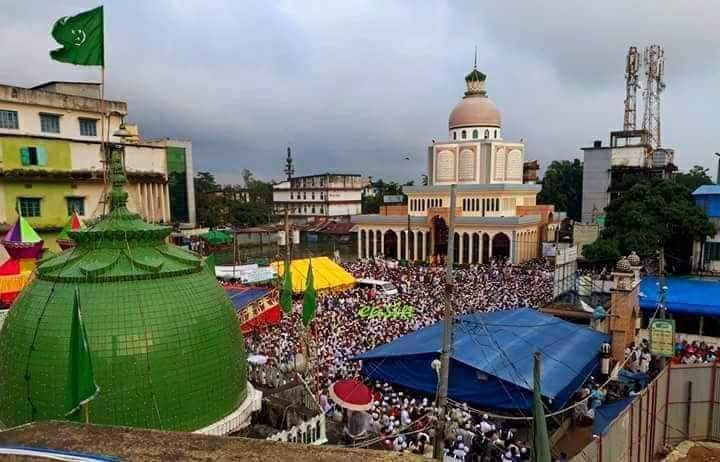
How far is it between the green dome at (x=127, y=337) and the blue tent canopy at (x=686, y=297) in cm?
1945

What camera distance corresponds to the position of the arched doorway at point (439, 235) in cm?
4359

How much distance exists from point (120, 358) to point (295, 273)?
64.1 feet

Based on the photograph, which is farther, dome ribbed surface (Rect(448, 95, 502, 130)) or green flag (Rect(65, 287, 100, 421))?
dome ribbed surface (Rect(448, 95, 502, 130))

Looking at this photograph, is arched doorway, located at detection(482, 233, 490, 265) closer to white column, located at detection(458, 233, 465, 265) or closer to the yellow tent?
white column, located at detection(458, 233, 465, 265)

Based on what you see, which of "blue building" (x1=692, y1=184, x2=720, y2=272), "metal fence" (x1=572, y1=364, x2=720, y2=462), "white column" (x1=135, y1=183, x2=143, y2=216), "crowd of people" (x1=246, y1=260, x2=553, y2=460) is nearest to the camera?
"metal fence" (x1=572, y1=364, x2=720, y2=462)

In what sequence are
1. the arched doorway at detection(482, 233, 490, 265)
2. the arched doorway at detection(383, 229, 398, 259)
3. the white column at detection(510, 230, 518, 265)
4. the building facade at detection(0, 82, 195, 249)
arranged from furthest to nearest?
1. the arched doorway at detection(383, 229, 398, 259)
2. the arched doorway at detection(482, 233, 490, 265)
3. the white column at detection(510, 230, 518, 265)
4. the building facade at detection(0, 82, 195, 249)

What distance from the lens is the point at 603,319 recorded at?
17.6 metres

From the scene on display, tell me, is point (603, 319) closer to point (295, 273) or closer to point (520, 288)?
point (520, 288)

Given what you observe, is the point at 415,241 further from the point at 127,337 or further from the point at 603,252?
the point at 127,337

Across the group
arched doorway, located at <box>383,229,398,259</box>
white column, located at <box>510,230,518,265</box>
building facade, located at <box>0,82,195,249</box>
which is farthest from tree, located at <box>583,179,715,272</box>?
building facade, located at <box>0,82,195,249</box>

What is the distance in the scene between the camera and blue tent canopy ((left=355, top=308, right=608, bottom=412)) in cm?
1201

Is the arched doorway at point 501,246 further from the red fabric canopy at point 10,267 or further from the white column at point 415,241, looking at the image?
the red fabric canopy at point 10,267

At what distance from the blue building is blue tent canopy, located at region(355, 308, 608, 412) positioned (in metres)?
19.3

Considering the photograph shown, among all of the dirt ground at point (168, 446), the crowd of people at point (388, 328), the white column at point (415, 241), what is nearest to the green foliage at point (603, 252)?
the crowd of people at point (388, 328)
